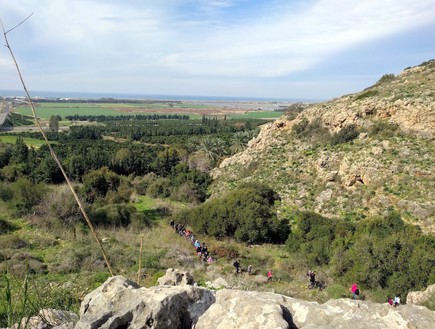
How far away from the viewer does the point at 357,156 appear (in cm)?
2859

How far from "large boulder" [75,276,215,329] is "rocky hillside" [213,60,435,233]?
68.1ft

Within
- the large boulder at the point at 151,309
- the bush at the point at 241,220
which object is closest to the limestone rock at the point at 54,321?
the large boulder at the point at 151,309

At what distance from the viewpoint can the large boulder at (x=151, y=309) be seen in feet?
10.6

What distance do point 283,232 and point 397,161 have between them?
427 inches

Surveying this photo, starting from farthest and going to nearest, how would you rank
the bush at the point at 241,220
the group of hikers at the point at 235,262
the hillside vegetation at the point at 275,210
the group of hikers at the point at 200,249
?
the bush at the point at 241,220
the group of hikers at the point at 200,249
the hillside vegetation at the point at 275,210
the group of hikers at the point at 235,262

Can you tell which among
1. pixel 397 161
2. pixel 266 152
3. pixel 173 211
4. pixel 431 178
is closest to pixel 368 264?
pixel 431 178

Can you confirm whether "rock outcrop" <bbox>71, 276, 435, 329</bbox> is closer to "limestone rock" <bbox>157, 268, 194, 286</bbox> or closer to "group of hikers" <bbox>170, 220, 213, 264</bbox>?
"limestone rock" <bbox>157, 268, 194, 286</bbox>

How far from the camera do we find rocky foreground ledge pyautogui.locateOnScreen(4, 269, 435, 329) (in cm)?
279

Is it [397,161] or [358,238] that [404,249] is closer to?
[358,238]

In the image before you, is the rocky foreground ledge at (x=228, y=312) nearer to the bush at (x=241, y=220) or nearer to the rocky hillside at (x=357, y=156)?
the bush at (x=241, y=220)

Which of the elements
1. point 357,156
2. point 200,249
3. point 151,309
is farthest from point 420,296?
point 357,156

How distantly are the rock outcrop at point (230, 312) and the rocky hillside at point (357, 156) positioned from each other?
20.2 metres

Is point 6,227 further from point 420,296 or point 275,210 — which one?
point 420,296

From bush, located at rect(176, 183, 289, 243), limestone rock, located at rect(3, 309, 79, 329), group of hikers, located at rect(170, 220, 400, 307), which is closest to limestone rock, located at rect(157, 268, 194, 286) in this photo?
limestone rock, located at rect(3, 309, 79, 329)
